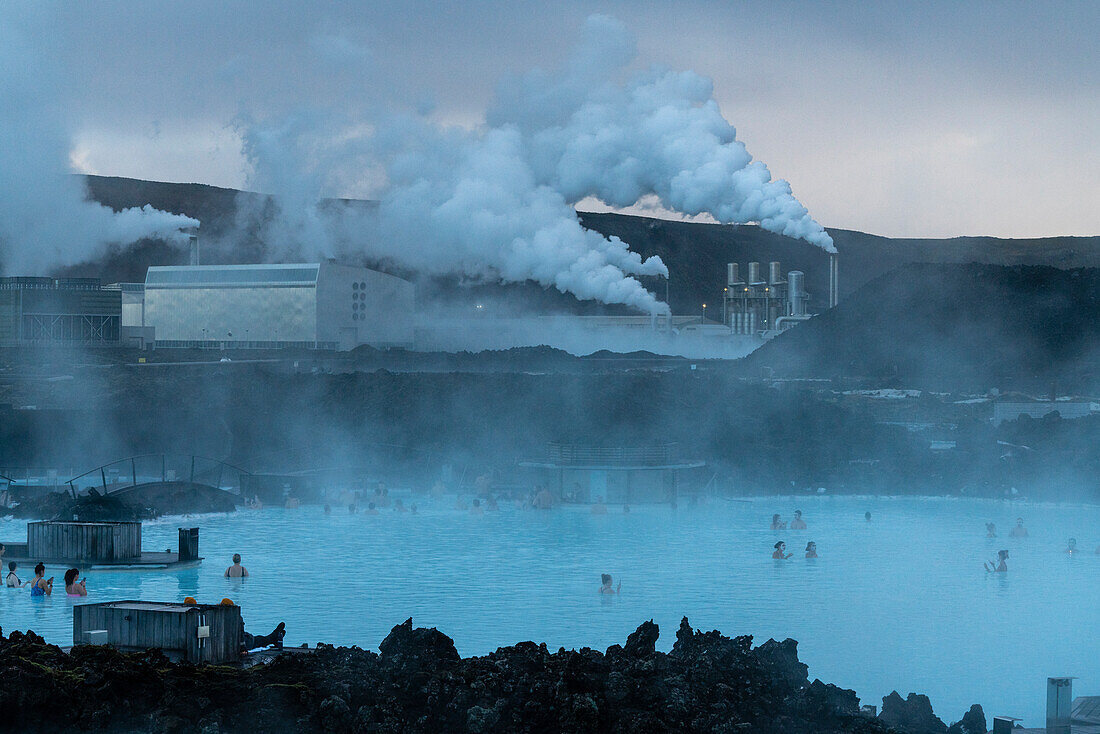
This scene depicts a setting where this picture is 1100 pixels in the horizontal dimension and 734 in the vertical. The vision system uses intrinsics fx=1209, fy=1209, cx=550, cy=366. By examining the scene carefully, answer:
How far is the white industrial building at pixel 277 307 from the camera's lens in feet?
175

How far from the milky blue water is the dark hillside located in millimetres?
21608

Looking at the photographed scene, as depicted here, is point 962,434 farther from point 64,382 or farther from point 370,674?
point 64,382

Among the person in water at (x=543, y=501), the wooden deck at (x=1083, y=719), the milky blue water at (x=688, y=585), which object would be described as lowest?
the milky blue water at (x=688, y=585)

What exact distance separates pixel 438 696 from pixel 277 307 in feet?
152

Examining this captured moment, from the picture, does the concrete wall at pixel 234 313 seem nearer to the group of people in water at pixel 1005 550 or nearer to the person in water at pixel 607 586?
the group of people in water at pixel 1005 550

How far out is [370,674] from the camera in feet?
30.4

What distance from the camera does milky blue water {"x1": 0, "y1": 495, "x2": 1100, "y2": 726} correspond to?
1377 centimetres

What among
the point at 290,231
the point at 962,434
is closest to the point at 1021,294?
the point at 962,434

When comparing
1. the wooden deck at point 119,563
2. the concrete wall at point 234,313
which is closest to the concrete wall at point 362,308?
the concrete wall at point 234,313

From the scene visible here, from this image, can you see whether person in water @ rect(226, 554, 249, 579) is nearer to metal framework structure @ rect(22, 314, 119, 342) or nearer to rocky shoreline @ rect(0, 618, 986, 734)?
rocky shoreline @ rect(0, 618, 986, 734)

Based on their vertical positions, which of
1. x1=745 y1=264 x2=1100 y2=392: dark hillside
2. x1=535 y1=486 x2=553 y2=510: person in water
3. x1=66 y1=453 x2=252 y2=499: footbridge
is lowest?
x1=535 y1=486 x2=553 y2=510: person in water

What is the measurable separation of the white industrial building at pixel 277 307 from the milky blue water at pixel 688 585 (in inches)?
1141

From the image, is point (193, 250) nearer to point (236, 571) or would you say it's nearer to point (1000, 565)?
point (236, 571)

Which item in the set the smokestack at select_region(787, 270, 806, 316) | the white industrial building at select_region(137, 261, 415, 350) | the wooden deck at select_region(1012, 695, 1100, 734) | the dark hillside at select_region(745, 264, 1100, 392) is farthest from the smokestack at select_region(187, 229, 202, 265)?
the wooden deck at select_region(1012, 695, 1100, 734)
